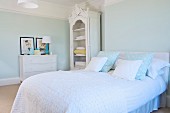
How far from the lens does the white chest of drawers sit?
13.6 ft

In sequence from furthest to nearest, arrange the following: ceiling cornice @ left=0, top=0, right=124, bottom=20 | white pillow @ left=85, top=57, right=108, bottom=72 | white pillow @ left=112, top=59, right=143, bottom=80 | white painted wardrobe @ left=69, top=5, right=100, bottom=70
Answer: ceiling cornice @ left=0, top=0, right=124, bottom=20
white painted wardrobe @ left=69, top=5, right=100, bottom=70
white pillow @ left=85, top=57, right=108, bottom=72
white pillow @ left=112, top=59, right=143, bottom=80

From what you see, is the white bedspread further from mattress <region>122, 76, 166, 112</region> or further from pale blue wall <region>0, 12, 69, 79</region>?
pale blue wall <region>0, 12, 69, 79</region>

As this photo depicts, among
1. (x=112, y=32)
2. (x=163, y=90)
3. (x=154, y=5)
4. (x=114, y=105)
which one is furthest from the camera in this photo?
(x=112, y=32)

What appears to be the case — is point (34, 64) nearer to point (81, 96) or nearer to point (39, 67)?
point (39, 67)

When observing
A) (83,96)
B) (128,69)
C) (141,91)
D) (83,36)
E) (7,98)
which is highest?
(83,36)

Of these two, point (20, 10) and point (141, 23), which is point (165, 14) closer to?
point (141, 23)

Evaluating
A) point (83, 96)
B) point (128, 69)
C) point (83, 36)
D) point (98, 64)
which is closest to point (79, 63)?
point (83, 36)

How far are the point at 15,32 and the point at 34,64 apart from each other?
1.07m

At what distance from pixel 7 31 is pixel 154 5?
12.3ft

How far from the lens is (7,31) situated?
165 inches

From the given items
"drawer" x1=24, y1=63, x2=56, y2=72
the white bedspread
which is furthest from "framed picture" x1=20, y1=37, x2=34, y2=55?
the white bedspread

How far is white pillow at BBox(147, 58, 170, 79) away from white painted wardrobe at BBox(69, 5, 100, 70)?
180 cm

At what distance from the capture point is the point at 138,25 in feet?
9.96

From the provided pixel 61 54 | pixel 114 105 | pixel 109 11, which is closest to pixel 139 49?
pixel 109 11
